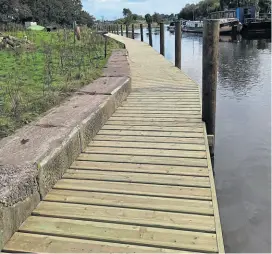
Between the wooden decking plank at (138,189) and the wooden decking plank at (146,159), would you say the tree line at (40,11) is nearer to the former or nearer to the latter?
the wooden decking plank at (146,159)

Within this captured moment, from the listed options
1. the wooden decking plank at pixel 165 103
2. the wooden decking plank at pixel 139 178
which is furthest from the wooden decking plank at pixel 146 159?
the wooden decking plank at pixel 165 103

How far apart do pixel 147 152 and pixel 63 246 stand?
1694 mm

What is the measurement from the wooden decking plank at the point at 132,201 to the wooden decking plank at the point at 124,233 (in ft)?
0.88

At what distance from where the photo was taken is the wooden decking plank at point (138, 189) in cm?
286

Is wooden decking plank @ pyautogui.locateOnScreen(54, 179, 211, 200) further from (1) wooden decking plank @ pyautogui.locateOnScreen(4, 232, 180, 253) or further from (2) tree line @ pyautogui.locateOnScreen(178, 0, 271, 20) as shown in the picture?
(2) tree line @ pyautogui.locateOnScreen(178, 0, 271, 20)

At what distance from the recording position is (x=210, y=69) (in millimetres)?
4715

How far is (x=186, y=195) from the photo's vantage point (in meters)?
2.84

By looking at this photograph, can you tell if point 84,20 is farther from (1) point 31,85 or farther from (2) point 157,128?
(2) point 157,128

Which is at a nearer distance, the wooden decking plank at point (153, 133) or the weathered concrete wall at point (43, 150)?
the weathered concrete wall at point (43, 150)

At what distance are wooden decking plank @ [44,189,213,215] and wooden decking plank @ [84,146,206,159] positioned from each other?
0.91 m

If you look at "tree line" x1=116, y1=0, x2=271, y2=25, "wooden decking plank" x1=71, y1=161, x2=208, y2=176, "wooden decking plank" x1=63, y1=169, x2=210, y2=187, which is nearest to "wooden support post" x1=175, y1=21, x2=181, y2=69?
"wooden decking plank" x1=71, y1=161, x2=208, y2=176

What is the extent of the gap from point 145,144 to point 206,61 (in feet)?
5.09

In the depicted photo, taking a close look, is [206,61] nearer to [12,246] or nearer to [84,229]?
[84,229]

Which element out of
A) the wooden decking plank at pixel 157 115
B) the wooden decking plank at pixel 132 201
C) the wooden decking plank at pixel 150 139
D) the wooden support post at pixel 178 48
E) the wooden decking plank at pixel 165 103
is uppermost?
the wooden support post at pixel 178 48
